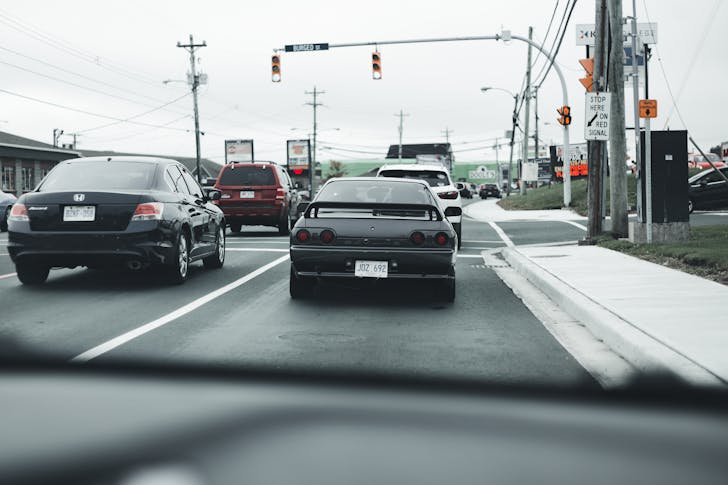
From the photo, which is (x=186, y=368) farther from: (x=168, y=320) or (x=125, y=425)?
(x=168, y=320)

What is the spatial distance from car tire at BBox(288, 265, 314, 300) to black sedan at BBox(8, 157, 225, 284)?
1.81 metres

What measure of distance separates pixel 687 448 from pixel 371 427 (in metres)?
0.70

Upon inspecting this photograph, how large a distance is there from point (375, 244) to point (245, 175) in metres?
12.9

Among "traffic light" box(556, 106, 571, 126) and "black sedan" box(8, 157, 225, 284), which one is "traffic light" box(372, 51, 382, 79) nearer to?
"traffic light" box(556, 106, 571, 126)

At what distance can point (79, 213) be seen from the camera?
32.3 feet

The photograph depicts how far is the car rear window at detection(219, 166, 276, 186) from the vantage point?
68.9 ft

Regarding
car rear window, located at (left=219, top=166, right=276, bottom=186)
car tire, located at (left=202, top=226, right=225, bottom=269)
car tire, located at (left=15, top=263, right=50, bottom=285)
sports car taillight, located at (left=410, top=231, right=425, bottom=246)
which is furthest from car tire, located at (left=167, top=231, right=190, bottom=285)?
car rear window, located at (left=219, top=166, right=276, bottom=186)

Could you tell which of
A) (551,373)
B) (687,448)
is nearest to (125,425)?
(687,448)

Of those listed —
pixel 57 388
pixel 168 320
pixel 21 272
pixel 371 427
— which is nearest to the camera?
pixel 371 427

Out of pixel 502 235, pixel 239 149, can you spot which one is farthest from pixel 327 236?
pixel 239 149

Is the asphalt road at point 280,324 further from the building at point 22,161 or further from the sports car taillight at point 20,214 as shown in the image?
the building at point 22,161

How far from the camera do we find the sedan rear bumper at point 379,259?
874 centimetres

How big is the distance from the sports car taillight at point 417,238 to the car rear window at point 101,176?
364 centimetres

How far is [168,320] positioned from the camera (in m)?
7.73
